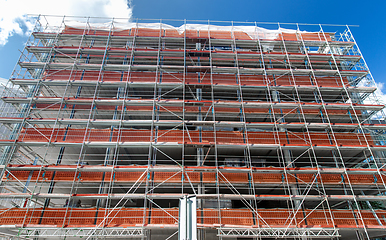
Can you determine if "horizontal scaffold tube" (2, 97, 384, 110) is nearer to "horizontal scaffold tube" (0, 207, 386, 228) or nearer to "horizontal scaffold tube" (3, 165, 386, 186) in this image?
"horizontal scaffold tube" (3, 165, 386, 186)

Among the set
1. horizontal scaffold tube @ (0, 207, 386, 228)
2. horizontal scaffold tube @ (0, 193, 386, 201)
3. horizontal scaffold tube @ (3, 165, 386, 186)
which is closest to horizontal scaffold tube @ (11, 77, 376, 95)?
horizontal scaffold tube @ (3, 165, 386, 186)

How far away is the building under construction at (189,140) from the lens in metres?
14.0

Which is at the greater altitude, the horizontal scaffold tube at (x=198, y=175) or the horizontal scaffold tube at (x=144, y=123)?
the horizontal scaffold tube at (x=144, y=123)

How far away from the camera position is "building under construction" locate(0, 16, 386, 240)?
1395 cm

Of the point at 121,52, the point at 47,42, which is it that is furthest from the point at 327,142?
the point at 47,42

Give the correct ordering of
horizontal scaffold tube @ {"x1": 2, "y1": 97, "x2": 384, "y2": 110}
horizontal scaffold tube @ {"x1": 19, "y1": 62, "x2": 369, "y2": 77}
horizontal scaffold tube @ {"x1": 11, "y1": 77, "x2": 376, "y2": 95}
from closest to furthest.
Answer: horizontal scaffold tube @ {"x1": 2, "y1": 97, "x2": 384, "y2": 110} < horizontal scaffold tube @ {"x1": 11, "y1": 77, "x2": 376, "y2": 95} < horizontal scaffold tube @ {"x1": 19, "y1": 62, "x2": 369, "y2": 77}

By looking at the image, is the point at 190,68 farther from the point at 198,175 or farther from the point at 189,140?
the point at 198,175

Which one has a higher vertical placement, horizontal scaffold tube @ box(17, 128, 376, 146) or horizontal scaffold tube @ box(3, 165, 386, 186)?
horizontal scaffold tube @ box(17, 128, 376, 146)

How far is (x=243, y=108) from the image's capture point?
1727cm

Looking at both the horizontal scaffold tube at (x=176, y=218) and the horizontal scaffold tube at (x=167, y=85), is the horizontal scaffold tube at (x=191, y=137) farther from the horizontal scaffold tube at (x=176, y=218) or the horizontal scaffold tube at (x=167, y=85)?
the horizontal scaffold tube at (x=176, y=218)

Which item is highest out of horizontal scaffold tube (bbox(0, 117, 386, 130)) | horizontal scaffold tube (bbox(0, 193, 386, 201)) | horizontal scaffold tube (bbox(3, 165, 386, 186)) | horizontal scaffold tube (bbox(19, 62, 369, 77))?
horizontal scaffold tube (bbox(19, 62, 369, 77))

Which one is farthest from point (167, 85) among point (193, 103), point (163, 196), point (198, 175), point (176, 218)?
point (176, 218)

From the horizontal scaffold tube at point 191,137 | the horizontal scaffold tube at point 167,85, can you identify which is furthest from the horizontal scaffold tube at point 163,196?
the horizontal scaffold tube at point 167,85

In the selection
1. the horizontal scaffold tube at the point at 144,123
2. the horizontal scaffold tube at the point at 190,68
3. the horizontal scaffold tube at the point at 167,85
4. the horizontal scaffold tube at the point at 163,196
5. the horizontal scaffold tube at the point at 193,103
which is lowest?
the horizontal scaffold tube at the point at 163,196
